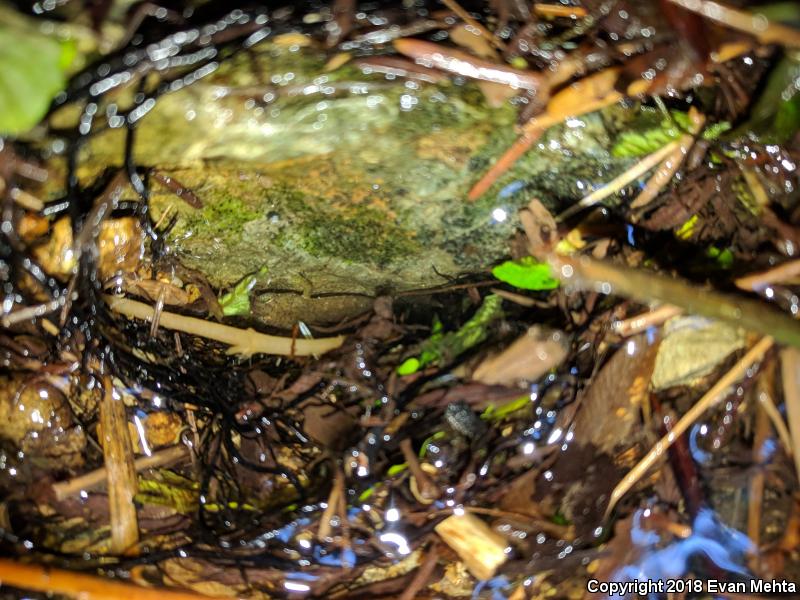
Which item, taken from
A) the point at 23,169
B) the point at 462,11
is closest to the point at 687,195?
the point at 462,11

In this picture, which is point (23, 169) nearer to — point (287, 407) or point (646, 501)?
point (287, 407)

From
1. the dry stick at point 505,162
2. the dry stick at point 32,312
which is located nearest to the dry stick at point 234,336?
the dry stick at point 32,312

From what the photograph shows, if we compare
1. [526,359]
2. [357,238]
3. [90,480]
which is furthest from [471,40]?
[90,480]

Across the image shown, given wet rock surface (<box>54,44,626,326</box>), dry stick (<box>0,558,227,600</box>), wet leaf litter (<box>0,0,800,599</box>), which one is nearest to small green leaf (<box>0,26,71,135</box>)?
wet leaf litter (<box>0,0,800,599</box>)

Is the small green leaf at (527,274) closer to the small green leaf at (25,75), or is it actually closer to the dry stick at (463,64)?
the dry stick at (463,64)

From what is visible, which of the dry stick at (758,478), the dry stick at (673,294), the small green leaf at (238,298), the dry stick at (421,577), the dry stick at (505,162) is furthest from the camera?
the small green leaf at (238,298)
